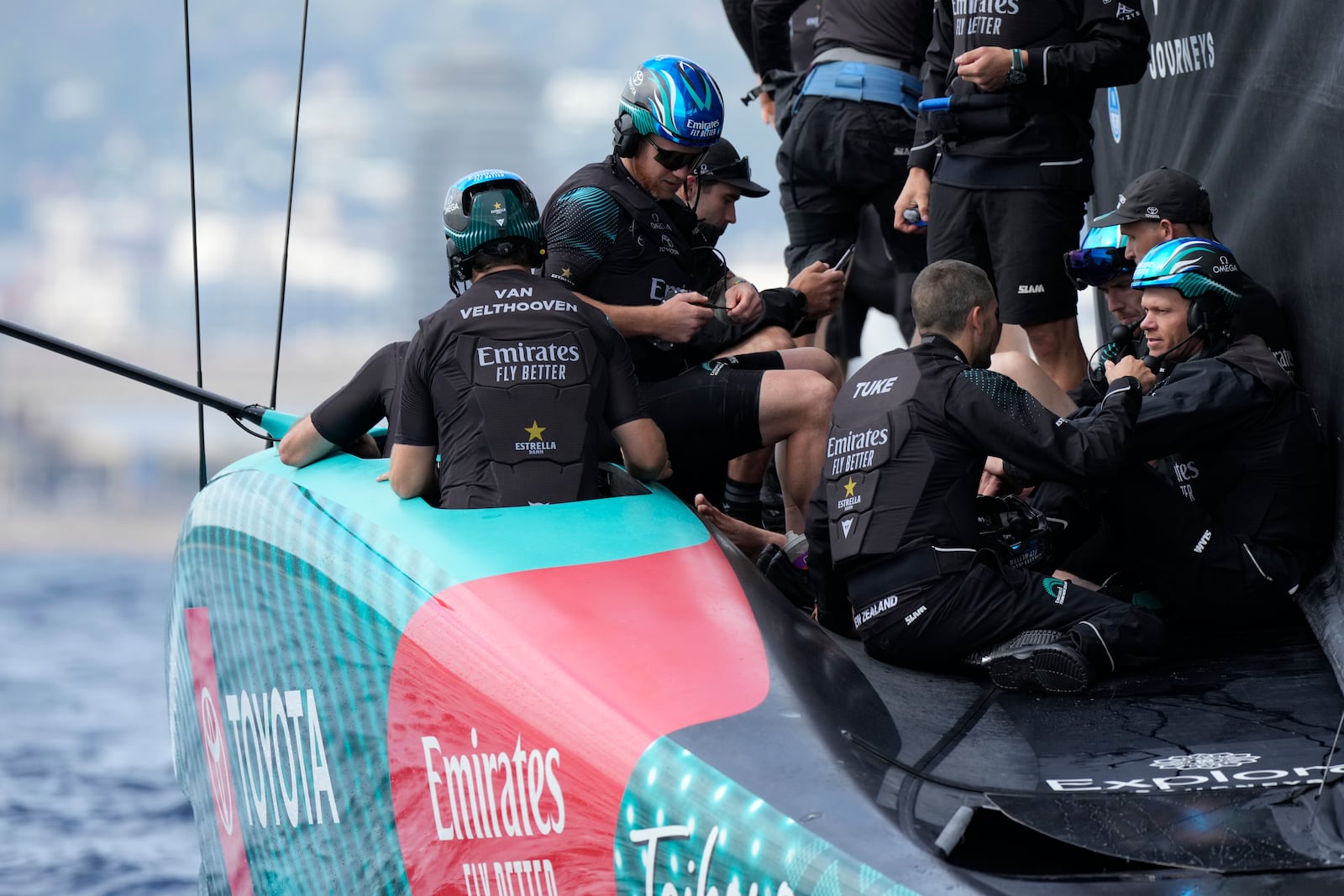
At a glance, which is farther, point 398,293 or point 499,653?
point 398,293

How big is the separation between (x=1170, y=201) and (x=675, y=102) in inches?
53.1

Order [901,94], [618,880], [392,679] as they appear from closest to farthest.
A: 1. [618,880]
2. [392,679]
3. [901,94]

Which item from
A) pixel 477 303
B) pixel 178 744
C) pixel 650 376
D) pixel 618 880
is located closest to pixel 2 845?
pixel 178 744

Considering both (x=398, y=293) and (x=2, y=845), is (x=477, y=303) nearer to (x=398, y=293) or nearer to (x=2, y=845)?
(x=2, y=845)

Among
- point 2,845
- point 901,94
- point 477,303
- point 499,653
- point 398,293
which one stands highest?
point 901,94

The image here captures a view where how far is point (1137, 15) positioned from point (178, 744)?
3592 millimetres

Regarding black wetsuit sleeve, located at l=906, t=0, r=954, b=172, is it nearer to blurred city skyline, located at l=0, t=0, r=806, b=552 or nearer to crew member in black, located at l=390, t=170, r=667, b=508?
crew member in black, located at l=390, t=170, r=667, b=508

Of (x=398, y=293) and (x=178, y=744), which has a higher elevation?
(x=178, y=744)

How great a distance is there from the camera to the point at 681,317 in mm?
4430

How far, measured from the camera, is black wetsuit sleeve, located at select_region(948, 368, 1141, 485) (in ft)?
12.4

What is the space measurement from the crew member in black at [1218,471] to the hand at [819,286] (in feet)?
3.42

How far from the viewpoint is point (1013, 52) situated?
490 centimetres

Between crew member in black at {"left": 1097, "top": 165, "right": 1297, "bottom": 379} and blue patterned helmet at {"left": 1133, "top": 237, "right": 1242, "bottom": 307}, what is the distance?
0.77 ft

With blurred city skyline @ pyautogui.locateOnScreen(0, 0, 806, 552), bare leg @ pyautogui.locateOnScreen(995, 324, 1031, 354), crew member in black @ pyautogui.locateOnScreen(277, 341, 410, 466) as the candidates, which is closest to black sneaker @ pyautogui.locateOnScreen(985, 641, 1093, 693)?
crew member in black @ pyautogui.locateOnScreen(277, 341, 410, 466)
